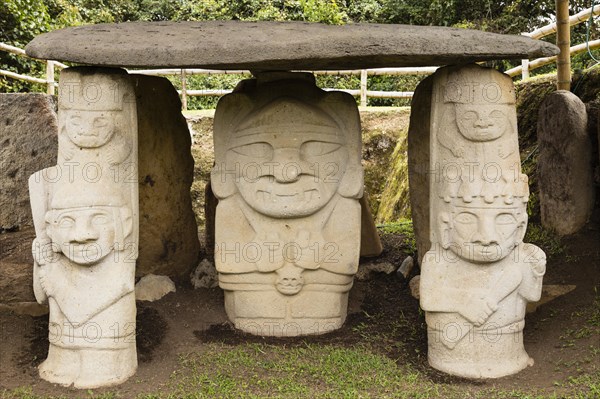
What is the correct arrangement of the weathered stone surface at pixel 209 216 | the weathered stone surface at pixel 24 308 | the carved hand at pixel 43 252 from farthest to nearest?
1. the weathered stone surface at pixel 209 216
2. the weathered stone surface at pixel 24 308
3. the carved hand at pixel 43 252

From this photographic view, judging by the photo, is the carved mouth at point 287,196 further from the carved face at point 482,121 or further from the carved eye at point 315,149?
the carved face at point 482,121

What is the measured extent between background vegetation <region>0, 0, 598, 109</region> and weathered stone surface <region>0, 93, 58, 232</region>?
545 centimetres

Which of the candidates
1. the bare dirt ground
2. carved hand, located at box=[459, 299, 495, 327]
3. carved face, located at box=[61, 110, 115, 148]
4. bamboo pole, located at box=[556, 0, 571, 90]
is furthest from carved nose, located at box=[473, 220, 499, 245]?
bamboo pole, located at box=[556, 0, 571, 90]

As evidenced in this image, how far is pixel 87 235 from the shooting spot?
4.71 metres

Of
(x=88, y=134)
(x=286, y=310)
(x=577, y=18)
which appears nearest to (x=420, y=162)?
(x=286, y=310)

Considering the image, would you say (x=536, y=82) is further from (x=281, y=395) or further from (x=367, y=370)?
(x=281, y=395)

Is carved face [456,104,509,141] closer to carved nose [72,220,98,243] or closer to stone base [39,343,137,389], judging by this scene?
carved nose [72,220,98,243]

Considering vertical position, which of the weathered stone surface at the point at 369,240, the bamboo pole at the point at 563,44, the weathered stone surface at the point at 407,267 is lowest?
the weathered stone surface at the point at 407,267

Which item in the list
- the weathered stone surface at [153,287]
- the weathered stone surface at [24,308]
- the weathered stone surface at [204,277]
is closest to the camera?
the weathered stone surface at [24,308]

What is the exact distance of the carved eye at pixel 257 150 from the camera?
5715mm

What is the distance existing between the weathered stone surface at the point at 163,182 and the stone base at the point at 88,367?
5.94 feet

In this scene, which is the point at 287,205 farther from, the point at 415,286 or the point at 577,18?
the point at 577,18

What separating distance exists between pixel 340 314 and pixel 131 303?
1666 mm

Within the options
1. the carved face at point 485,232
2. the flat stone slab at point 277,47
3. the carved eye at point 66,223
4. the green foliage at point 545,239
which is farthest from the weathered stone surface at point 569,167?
the carved eye at point 66,223
